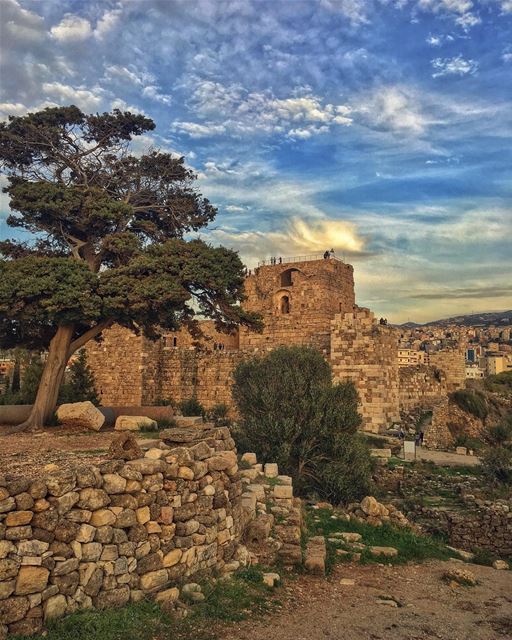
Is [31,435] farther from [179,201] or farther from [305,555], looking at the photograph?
[179,201]

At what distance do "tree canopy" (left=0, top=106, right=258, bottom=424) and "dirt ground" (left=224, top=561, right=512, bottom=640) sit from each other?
7650 mm

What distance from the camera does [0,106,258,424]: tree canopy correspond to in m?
12.6

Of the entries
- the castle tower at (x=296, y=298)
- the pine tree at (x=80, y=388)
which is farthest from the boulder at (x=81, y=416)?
the castle tower at (x=296, y=298)

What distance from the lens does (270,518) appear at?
862cm

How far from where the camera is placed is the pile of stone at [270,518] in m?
7.66

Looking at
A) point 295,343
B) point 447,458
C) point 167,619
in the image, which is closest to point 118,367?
point 295,343

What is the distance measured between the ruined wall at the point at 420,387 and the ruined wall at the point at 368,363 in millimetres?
4093

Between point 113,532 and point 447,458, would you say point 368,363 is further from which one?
point 113,532

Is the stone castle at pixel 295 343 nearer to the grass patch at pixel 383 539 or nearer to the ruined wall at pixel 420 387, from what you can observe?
the ruined wall at pixel 420 387

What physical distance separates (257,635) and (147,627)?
115cm

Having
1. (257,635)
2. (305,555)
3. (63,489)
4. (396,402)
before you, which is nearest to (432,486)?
(396,402)

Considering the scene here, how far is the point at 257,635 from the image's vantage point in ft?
17.6

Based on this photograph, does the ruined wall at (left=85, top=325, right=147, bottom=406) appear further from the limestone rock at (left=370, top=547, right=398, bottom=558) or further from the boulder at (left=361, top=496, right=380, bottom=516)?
the limestone rock at (left=370, top=547, right=398, bottom=558)

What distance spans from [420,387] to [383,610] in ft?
78.0
